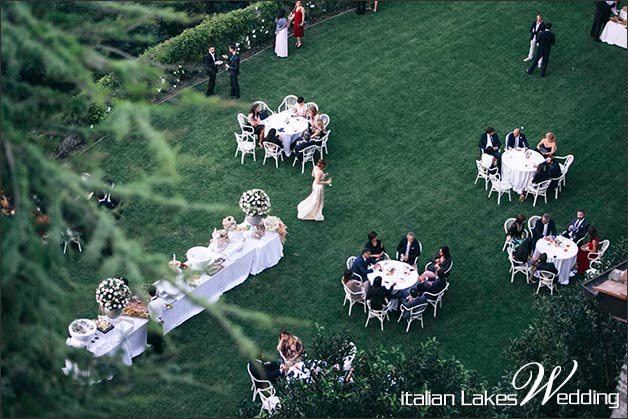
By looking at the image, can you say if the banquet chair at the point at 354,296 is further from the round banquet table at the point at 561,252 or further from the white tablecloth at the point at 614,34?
the white tablecloth at the point at 614,34

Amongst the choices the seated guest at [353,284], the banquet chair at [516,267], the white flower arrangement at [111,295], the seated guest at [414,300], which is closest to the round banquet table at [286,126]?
the seated guest at [353,284]

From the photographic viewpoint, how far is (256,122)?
2456 centimetres

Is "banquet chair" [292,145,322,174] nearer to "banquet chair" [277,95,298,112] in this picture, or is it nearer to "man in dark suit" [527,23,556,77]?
"banquet chair" [277,95,298,112]

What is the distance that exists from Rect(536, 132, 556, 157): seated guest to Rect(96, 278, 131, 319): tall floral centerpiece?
959 centimetres

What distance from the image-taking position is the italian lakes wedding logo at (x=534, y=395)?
50.5 ft

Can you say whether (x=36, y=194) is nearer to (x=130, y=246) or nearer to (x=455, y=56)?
(x=130, y=246)

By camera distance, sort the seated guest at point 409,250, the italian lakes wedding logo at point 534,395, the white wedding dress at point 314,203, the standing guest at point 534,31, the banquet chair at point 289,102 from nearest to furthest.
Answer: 1. the italian lakes wedding logo at point 534,395
2. the seated guest at point 409,250
3. the white wedding dress at point 314,203
4. the banquet chair at point 289,102
5. the standing guest at point 534,31

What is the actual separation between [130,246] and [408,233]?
1187cm

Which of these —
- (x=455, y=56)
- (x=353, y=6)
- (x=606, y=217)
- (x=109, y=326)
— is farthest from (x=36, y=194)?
(x=353, y=6)

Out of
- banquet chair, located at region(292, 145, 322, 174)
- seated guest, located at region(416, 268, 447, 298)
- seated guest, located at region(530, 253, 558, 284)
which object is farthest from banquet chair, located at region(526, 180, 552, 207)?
banquet chair, located at region(292, 145, 322, 174)

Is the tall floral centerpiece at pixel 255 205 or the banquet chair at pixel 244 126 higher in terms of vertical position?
the tall floral centerpiece at pixel 255 205

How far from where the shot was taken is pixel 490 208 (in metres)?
23.0

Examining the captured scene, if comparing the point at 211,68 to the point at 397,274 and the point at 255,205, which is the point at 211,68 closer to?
the point at 255,205

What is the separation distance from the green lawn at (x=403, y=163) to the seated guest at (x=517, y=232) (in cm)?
50
